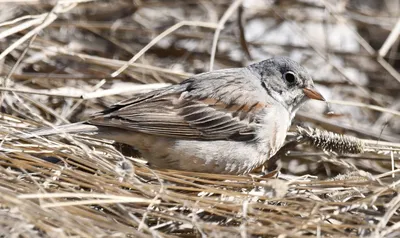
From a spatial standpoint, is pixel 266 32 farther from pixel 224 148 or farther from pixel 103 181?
pixel 103 181

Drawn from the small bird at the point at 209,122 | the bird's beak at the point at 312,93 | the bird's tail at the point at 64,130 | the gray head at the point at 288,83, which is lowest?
the bird's tail at the point at 64,130

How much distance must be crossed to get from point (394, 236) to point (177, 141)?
54.6 inches

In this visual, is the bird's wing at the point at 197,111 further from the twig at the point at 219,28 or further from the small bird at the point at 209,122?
the twig at the point at 219,28

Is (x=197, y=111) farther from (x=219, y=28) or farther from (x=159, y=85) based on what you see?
(x=219, y=28)

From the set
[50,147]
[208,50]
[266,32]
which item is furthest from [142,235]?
[266,32]

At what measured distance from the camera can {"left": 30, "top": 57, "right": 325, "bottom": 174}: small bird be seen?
12.0 feet

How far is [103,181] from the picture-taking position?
3080mm

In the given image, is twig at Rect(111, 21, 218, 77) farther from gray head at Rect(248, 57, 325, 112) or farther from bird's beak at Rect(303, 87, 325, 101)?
bird's beak at Rect(303, 87, 325, 101)

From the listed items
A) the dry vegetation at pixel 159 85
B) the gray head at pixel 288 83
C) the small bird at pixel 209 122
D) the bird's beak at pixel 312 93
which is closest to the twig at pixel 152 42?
the dry vegetation at pixel 159 85

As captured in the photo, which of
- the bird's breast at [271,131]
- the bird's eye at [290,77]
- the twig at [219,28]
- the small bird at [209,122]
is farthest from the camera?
the twig at [219,28]

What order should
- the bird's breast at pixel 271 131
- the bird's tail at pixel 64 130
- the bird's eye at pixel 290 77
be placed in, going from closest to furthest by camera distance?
1. the bird's tail at pixel 64 130
2. the bird's breast at pixel 271 131
3. the bird's eye at pixel 290 77

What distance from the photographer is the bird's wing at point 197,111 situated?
370 centimetres

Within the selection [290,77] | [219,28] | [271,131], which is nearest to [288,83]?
[290,77]

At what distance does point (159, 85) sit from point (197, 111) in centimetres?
56
